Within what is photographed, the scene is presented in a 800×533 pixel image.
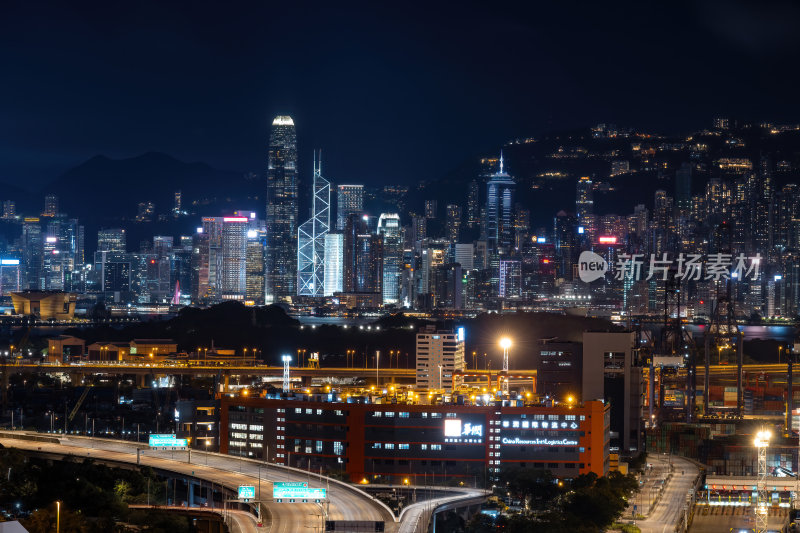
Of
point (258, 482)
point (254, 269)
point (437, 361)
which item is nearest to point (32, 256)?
point (254, 269)

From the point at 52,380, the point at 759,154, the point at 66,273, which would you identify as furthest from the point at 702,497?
the point at 66,273

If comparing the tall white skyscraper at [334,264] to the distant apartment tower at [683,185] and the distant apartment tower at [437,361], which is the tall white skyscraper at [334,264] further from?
the distant apartment tower at [437,361]

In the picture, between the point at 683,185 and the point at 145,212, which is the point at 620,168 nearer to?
the point at 683,185

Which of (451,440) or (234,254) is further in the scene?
(234,254)

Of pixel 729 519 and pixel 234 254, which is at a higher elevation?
pixel 234 254

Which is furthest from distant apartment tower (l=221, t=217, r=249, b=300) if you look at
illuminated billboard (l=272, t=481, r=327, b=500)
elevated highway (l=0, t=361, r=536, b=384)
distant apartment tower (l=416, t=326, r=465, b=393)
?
illuminated billboard (l=272, t=481, r=327, b=500)

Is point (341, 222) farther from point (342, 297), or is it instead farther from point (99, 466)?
point (99, 466)

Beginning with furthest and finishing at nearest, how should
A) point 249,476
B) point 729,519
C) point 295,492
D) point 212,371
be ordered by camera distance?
point 212,371 < point 729,519 < point 249,476 < point 295,492
